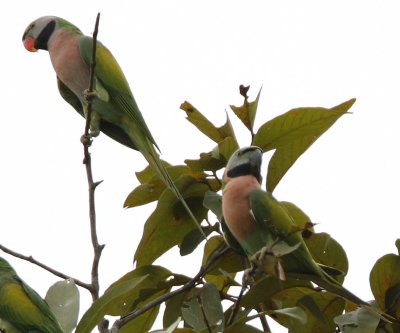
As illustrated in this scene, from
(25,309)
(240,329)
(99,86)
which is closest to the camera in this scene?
(240,329)

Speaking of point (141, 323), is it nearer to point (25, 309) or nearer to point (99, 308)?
point (99, 308)

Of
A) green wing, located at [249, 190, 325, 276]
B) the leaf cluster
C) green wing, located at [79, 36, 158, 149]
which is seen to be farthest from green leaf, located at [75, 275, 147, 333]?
green wing, located at [79, 36, 158, 149]

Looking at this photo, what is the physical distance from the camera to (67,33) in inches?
166

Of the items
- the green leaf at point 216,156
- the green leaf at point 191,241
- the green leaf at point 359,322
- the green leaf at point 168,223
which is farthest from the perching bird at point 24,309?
the green leaf at point 359,322

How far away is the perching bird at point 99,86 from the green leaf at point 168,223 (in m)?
0.65

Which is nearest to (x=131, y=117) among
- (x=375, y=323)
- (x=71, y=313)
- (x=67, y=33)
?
(x=67, y=33)

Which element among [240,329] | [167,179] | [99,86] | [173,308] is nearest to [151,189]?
[167,179]

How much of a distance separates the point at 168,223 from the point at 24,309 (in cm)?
84

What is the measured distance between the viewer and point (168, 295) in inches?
93.2

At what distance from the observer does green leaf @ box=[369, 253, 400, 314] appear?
8.19 feet

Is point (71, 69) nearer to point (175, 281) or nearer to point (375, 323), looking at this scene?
point (175, 281)

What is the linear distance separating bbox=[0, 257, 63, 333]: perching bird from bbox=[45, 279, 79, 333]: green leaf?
0.36 meters

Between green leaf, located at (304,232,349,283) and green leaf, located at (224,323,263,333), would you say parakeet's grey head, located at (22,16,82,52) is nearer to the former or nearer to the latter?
green leaf, located at (304,232,349,283)

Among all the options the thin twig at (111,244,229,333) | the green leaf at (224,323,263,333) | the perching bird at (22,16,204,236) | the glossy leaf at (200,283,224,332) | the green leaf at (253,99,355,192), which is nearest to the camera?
the green leaf at (224,323,263,333)
